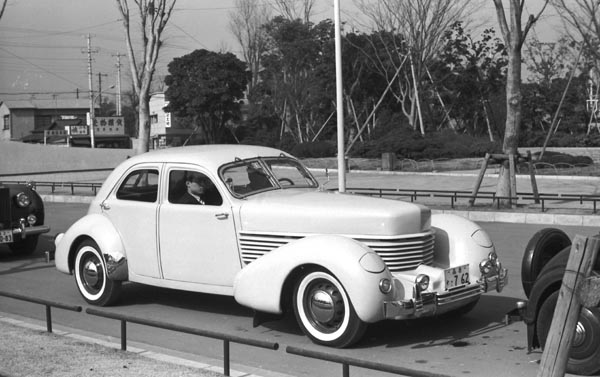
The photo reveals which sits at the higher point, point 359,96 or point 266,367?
point 359,96

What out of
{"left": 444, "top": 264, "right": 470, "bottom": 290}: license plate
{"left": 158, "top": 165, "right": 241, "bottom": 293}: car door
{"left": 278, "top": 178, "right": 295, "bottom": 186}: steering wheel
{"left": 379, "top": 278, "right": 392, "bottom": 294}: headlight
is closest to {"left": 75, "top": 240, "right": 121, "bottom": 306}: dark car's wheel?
{"left": 158, "top": 165, "right": 241, "bottom": 293}: car door

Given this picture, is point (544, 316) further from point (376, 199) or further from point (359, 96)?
point (359, 96)

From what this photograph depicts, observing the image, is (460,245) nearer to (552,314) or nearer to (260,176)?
(552,314)

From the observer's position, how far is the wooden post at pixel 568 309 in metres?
3.50

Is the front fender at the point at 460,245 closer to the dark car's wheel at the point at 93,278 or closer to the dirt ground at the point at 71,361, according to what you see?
the dirt ground at the point at 71,361

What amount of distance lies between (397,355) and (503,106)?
3876 centimetres

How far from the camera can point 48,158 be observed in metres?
51.4

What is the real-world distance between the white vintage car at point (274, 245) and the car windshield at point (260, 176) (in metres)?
0.01

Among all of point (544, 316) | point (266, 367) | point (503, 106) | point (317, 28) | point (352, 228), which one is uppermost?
point (317, 28)

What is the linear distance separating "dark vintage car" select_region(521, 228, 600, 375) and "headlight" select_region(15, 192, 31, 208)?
8.73m

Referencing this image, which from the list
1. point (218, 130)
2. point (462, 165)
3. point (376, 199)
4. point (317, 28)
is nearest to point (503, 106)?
point (462, 165)

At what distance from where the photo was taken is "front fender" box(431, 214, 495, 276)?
7.42 metres

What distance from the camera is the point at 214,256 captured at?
7750 millimetres

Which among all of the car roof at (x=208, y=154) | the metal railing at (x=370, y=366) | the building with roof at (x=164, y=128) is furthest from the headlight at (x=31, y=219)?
the building with roof at (x=164, y=128)
